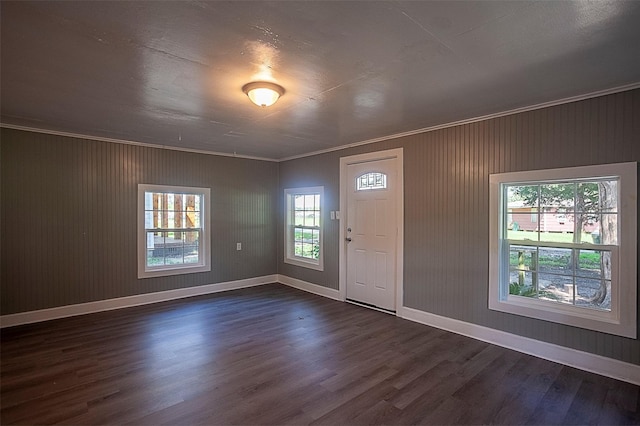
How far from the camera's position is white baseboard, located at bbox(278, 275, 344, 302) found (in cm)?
530

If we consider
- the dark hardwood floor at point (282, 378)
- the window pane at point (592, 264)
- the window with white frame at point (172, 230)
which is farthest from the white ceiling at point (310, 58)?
the dark hardwood floor at point (282, 378)

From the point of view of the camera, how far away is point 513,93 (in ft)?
9.45

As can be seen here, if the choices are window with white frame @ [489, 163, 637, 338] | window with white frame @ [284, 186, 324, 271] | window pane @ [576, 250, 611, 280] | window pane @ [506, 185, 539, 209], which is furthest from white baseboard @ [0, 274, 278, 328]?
window pane @ [576, 250, 611, 280]

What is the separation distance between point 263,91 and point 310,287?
385 centimetres

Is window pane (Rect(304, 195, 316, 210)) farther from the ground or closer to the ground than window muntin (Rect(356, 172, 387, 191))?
closer to the ground

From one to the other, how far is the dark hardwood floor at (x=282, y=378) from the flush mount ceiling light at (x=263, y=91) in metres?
2.31

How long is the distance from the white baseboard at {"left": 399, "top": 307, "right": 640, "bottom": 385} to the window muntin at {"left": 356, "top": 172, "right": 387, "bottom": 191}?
70.6 inches

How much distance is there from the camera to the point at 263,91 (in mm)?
2648

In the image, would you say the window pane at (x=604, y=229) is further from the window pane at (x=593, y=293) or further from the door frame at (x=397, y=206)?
the door frame at (x=397, y=206)

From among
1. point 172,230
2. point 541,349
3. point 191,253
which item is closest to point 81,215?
point 172,230

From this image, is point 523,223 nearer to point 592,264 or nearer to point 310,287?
point 592,264

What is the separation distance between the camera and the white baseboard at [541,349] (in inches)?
108

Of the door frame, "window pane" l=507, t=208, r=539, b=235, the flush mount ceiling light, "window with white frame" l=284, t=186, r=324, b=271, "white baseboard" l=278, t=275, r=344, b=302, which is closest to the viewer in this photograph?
the flush mount ceiling light

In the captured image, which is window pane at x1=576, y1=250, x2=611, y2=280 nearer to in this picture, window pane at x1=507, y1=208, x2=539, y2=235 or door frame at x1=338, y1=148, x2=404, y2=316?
window pane at x1=507, y1=208, x2=539, y2=235
